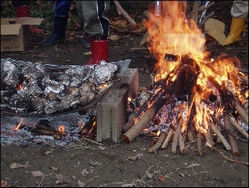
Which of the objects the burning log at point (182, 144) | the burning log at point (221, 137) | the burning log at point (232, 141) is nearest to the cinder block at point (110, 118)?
the burning log at point (182, 144)

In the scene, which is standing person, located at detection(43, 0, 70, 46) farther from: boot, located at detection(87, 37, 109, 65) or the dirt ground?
the dirt ground

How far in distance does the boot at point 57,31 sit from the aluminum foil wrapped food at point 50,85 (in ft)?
9.00

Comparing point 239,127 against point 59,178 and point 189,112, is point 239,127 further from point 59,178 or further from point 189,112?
point 59,178

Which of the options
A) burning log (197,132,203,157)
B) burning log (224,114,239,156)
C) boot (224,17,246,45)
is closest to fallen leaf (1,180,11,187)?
burning log (197,132,203,157)

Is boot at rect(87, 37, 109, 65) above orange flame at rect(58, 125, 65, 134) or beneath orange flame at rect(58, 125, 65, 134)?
above

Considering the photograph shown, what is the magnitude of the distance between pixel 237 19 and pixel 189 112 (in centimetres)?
347

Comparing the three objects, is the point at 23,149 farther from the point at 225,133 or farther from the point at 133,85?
the point at 225,133

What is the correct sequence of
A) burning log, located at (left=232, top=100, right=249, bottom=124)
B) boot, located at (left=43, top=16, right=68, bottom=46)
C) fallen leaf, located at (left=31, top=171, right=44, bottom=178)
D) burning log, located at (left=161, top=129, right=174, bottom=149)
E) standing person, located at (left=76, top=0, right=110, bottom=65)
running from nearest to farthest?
fallen leaf, located at (left=31, top=171, right=44, bottom=178)
burning log, located at (left=161, top=129, right=174, bottom=149)
burning log, located at (left=232, top=100, right=249, bottom=124)
standing person, located at (left=76, top=0, right=110, bottom=65)
boot, located at (left=43, top=16, right=68, bottom=46)

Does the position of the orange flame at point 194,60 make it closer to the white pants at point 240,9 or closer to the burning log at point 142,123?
the burning log at point 142,123

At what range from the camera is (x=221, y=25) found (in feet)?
21.4

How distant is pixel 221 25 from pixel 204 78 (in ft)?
9.51

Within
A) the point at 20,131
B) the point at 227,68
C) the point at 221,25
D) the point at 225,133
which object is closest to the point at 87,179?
the point at 20,131

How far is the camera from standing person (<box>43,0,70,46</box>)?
648 cm

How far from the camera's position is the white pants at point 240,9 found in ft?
21.1
